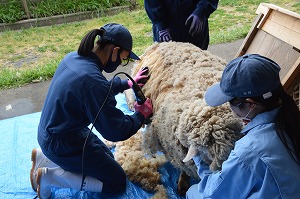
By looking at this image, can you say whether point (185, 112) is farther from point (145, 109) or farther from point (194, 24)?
point (194, 24)

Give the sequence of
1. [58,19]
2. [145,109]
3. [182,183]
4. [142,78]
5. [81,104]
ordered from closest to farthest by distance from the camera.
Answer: [81,104]
[145,109]
[182,183]
[142,78]
[58,19]

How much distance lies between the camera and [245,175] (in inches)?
61.5

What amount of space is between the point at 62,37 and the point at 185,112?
18.7ft

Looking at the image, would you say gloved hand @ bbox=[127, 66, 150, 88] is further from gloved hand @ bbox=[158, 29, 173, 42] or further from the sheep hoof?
the sheep hoof

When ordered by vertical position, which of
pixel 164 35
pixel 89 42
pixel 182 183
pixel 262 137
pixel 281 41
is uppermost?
pixel 262 137

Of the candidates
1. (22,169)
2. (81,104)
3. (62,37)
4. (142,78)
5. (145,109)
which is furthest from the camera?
(62,37)

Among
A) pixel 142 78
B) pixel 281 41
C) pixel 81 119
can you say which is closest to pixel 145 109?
pixel 142 78

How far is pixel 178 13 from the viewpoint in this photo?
3.27m

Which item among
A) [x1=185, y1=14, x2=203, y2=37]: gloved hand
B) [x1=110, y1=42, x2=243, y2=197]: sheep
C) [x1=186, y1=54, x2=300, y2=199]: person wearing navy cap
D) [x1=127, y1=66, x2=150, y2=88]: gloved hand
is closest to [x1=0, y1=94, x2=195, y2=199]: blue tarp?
[x1=110, y1=42, x2=243, y2=197]: sheep

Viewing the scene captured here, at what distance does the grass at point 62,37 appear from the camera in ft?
16.6

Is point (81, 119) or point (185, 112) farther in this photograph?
point (81, 119)

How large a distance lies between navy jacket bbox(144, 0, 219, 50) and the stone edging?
17.8 ft

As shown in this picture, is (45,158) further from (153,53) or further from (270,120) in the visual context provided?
(270,120)

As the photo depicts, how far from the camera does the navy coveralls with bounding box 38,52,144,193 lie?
2.15 m
